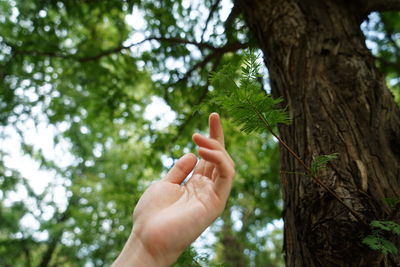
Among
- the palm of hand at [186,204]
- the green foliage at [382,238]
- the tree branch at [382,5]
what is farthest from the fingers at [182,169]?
the tree branch at [382,5]

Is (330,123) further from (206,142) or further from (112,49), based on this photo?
(112,49)

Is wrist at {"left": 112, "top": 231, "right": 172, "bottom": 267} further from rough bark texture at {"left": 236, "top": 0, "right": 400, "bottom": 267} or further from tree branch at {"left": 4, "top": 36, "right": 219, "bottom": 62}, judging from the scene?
tree branch at {"left": 4, "top": 36, "right": 219, "bottom": 62}

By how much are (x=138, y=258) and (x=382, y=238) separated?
842 mm

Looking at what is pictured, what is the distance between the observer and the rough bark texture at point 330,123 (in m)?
1.21

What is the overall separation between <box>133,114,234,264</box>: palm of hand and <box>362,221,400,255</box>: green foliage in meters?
0.50

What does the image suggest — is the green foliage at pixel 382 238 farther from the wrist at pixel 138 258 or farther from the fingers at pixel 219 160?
the wrist at pixel 138 258

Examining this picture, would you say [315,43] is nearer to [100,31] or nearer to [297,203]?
[297,203]

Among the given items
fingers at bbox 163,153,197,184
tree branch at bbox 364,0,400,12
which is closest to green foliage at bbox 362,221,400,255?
fingers at bbox 163,153,197,184

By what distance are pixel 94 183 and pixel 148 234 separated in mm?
7443

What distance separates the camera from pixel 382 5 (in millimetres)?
2010

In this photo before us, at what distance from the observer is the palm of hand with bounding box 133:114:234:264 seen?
1.05 metres

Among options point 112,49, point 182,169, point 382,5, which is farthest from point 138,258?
point 112,49

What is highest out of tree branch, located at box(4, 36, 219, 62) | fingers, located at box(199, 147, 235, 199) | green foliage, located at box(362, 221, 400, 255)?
tree branch, located at box(4, 36, 219, 62)

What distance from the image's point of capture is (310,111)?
158cm
